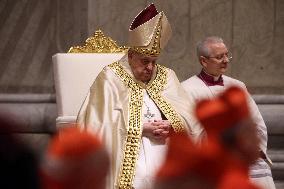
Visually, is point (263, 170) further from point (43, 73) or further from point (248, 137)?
point (248, 137)

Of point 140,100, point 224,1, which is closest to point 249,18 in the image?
point 224,1

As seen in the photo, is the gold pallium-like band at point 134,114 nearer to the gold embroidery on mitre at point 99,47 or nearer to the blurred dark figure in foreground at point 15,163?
the gold embroidery on mitre at point 99,47

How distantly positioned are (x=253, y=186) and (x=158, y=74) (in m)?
3.52

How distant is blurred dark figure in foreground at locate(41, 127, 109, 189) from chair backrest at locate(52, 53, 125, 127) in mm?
3953

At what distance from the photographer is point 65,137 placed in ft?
2.72

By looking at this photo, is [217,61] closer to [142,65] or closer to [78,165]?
[142,65]

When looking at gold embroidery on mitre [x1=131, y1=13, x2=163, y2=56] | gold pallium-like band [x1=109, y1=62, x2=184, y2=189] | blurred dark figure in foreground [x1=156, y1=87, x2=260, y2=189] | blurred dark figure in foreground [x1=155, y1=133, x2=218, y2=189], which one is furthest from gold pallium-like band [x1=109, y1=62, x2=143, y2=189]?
blurred dark figure in foreground [x1=155, y1=133, x2=218, y2=189]

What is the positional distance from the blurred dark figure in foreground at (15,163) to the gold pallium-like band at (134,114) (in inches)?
118

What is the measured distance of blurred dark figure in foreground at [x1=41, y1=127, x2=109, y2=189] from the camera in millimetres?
797

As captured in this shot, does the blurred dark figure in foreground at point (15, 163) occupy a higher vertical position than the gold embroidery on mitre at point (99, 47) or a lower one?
higher

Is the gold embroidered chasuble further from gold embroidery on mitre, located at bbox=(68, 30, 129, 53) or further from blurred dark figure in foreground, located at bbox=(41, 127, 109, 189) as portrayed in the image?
blurred dark figure in foreground, located at bbox=(41, 127, 109, 189)

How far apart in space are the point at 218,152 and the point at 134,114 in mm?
3209

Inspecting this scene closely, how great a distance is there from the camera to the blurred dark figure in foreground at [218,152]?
0.83 meters

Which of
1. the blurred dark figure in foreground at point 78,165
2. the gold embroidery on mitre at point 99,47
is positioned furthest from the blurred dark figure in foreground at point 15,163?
the gold embroidery on mitre at point 99,47
